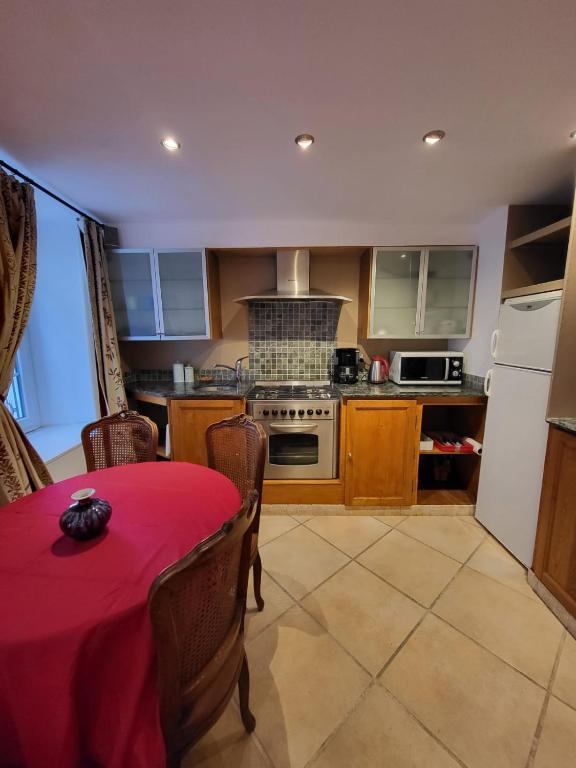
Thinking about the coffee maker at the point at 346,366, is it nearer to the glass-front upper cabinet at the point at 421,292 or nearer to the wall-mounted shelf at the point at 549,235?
the glass-front upper cabinet at the point at 421,292

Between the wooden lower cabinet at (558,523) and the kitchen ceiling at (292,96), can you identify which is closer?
the kitchen ceiling at (292,96)

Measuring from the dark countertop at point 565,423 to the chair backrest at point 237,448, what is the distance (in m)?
1.52

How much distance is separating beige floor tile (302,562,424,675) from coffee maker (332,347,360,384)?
144cm

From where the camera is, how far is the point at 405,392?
2195 mm

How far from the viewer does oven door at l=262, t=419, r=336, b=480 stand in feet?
7.45

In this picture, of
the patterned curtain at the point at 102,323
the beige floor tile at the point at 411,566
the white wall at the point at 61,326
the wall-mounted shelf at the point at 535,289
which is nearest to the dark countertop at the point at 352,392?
the patterned curtain at the point at 102,323

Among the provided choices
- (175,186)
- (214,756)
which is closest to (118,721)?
(214,756)

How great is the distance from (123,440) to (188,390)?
0.82 meters

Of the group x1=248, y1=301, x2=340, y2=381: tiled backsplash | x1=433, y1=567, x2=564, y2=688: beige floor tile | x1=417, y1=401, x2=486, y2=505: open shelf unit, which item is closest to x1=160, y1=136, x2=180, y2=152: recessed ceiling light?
x1=248, y1=301, x2=340, y2=381: tiled backsplash

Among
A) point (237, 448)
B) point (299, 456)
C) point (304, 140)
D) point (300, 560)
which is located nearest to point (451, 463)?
point (299, 456)

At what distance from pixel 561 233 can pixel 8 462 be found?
3.29m

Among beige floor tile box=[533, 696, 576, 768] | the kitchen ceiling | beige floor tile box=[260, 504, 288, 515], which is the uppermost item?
the kitchen ceiling

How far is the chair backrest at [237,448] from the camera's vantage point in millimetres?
1466

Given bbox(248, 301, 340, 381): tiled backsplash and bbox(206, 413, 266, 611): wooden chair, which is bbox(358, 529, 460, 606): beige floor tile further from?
bbox(248, 301, 340, 381): tiled backsplash
